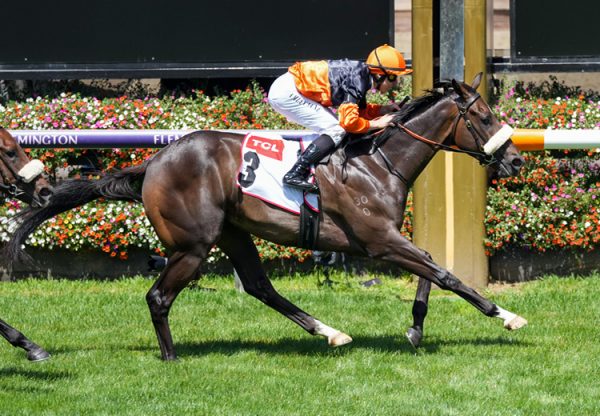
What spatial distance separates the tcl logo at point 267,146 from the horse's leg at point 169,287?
0.69 metres

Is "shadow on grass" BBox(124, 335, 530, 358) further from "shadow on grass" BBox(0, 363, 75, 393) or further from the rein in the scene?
the rein

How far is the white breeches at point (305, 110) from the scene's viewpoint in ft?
23.6

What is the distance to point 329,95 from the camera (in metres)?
7.16

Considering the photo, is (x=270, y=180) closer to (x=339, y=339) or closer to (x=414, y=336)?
(x=339, y=339)

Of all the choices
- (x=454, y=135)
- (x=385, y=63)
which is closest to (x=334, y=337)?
(x=454, y=135)

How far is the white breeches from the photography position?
7180 millimetres

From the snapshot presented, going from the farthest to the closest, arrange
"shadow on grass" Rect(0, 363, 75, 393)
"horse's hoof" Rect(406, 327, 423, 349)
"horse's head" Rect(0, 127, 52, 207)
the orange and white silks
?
the orange and white silks < "horse's hoof" Rect(406, 327, 423, 349) < "horse's head" Rect(0, 127, 52, 207) < "shadow on grass" Rect(0, 363, 75, 393)

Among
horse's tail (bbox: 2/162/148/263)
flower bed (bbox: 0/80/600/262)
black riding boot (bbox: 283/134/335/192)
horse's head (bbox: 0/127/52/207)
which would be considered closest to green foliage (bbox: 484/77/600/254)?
flower bed (bbox: 0/80/600/262)

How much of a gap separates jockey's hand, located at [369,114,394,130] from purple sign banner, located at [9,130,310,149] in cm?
156

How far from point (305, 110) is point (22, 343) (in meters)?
2.25

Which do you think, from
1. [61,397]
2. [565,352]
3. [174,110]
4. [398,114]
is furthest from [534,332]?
[174,110]

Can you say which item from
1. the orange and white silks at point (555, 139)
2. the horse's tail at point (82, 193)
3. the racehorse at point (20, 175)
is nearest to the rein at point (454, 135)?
the orange and white silks at point (555, 139)

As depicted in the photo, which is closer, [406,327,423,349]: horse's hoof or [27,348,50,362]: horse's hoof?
[27,348,50,362]: horse's hoof

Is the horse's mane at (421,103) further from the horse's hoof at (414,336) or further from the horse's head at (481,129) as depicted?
the horse's hoof at (414,336)
